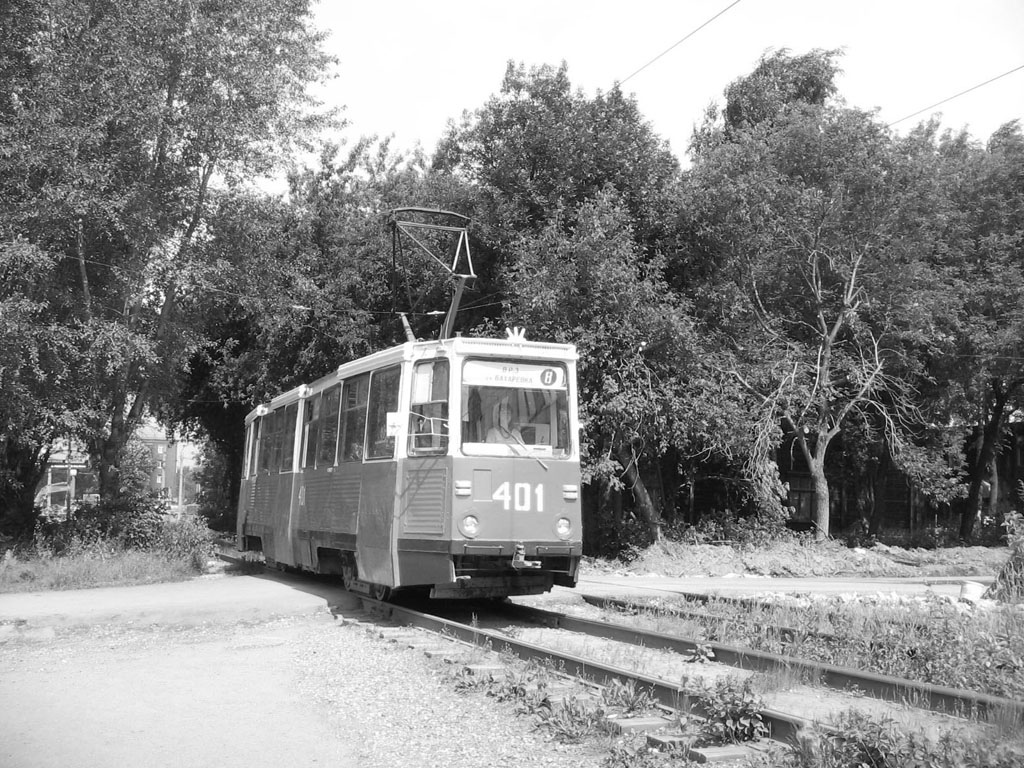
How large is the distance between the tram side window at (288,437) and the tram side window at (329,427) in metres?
1.54

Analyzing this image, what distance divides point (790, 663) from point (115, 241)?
1548 cm

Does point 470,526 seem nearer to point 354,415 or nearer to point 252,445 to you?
point 354,415

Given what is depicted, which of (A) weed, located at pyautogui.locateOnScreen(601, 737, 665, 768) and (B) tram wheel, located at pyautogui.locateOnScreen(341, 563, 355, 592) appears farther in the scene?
(B) tram wheel, located at pyautogui.locateOnScreen(341, 563, 355, 592)

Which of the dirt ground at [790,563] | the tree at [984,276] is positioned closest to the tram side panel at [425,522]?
the dirt ground at [790,563]

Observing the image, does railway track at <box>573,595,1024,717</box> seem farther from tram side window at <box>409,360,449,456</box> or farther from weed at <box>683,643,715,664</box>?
tram side window at <box>409,360,449,456</box>

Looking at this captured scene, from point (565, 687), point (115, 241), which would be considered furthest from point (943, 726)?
point (115, 241)

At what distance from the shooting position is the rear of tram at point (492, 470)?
11.0 meters

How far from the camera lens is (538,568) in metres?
11.3

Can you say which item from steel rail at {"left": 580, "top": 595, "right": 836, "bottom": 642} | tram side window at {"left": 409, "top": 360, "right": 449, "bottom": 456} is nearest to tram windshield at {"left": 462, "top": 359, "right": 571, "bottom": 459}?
tram side window at {"left": 409, "top": 360, "right": 449, "bottom": 456}

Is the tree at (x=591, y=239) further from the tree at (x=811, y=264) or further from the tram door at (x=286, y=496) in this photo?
the tram door at (x=286, y=496)

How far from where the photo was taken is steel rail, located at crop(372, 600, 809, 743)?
20.3 feet

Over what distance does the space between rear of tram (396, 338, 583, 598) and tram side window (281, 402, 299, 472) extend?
5.12 m

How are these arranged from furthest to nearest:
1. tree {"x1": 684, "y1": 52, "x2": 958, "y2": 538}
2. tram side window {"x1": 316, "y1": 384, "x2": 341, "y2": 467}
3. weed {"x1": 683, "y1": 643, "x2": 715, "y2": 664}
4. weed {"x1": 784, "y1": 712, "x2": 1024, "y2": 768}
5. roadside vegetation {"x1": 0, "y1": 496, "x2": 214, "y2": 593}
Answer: tree {"x1": 684, "y1": 52, "x2": 958, "y2": 538} → roadside vegetation {"x1": 0, "y1": 496, "x2": 214, "y2": 593} → tram side window {"x1": 316, "y1": 384, "x2": 341, "y2": 467} → weed {"x1": 683, "y1": 643, "x2": 715, "y2": 664} → weed {"x1": 784, "y1": 712, "x2": 1024, "y2": 768}

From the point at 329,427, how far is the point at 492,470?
3.92 m
